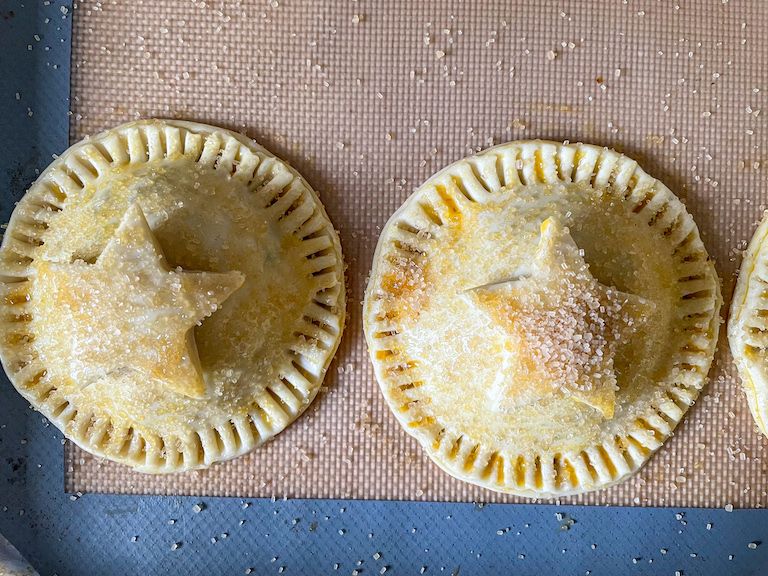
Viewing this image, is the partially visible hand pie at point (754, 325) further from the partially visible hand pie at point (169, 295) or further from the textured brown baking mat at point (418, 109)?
the partially visible hand pie at point (169, 295)

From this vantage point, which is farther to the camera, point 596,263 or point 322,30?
point 322,30

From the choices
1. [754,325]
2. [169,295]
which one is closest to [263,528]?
[169,295]

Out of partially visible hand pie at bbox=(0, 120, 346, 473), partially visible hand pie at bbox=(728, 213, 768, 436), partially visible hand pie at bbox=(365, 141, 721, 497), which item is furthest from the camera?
partially visible hand pie at bbox=(728, 213, 768, 436)

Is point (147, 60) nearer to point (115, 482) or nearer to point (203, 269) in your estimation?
point (203, 269)

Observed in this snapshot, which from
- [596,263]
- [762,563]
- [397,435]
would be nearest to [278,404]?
[397,435]

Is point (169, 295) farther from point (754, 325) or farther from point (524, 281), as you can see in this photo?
point (754, 325)

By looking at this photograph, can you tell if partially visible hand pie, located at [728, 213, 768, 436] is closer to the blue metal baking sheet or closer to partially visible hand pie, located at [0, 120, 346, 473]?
the blue metal baking sheet

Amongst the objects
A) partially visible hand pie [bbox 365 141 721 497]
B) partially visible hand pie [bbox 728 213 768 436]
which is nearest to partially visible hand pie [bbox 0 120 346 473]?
partially visible hand pie [bbox 365 141 721 497]
